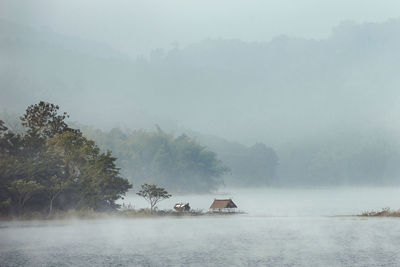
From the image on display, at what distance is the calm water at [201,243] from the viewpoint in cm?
3978

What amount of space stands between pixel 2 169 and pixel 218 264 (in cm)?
3941

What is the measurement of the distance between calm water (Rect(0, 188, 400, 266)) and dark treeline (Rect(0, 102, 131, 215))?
13.5 ft

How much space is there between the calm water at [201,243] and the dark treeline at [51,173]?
13.5 feet

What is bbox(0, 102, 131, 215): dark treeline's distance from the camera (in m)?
69.4

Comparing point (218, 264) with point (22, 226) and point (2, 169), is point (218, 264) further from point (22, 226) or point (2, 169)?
point (2, 169)

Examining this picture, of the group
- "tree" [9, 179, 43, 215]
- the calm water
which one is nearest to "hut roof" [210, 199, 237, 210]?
the calm water

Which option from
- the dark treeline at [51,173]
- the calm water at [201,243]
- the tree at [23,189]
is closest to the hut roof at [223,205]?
the calm water at [201,243]

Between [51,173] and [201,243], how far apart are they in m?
29.8

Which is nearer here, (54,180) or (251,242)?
(251,242)

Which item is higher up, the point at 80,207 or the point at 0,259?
the point at 80,207

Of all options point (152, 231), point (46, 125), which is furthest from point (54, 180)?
point (152, 231)

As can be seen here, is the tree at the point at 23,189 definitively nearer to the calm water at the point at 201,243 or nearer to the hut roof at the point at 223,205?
the calm water at the point at 201,243

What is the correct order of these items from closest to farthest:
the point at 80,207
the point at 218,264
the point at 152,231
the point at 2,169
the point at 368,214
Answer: the point at 218,264 → the point at 152,231 → the point at 2,169 → the point at 80,207 → the point at 368,214

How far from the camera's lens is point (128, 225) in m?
68.9
